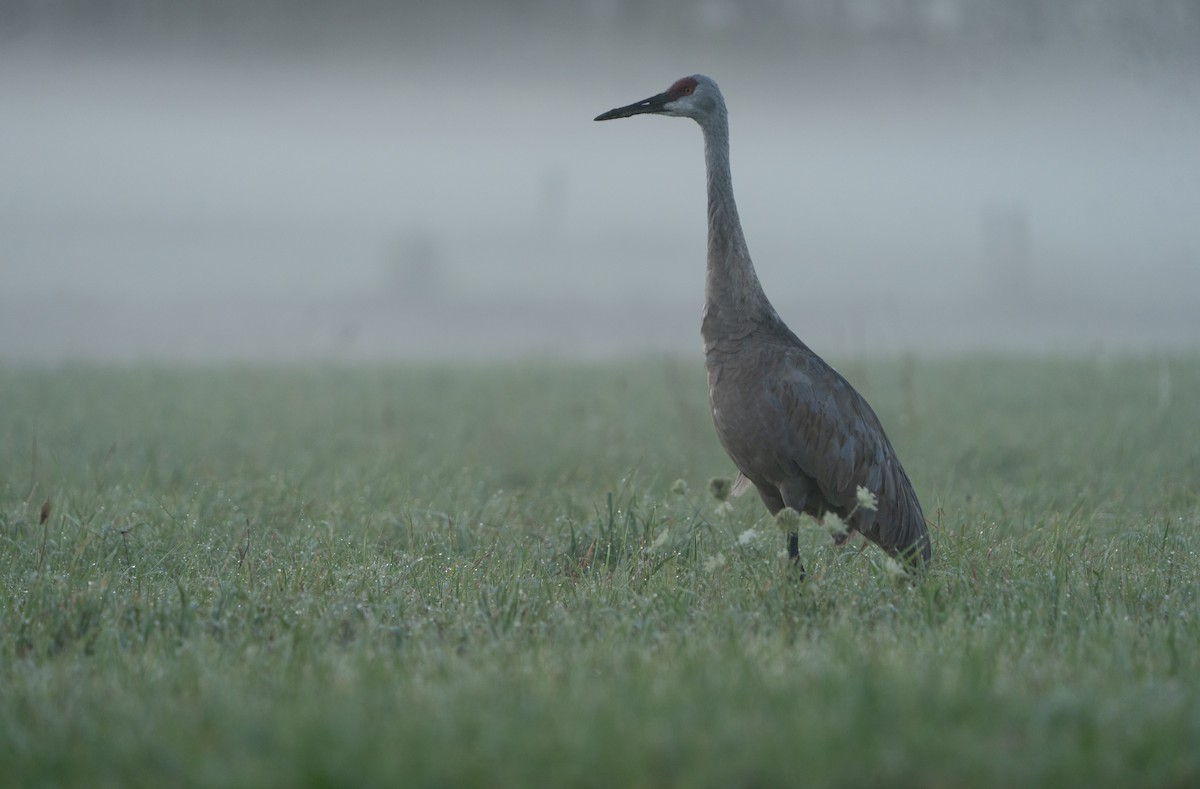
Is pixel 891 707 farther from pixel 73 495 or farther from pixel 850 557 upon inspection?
pixel 73 495

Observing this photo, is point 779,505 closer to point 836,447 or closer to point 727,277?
point 836,447

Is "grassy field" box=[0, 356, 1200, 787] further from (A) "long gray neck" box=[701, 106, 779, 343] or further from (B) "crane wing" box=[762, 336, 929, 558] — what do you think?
(A) "long gray neck" box=[701, 106, 779, 343]

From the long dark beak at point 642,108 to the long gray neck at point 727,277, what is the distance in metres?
0.41

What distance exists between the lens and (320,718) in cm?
297

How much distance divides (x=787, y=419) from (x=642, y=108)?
1748 millimetres

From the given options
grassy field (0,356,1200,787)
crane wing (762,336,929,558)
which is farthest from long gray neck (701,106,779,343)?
grassy field (0,356,1200,787)

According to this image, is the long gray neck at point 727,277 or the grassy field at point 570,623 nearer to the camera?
the grassy field at point 570,623

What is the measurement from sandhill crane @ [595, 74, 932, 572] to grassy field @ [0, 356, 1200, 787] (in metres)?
0.27

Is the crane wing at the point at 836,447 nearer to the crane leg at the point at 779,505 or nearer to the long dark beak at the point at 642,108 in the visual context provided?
the crane leg at the point at 779,505

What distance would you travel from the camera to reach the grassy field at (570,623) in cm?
277

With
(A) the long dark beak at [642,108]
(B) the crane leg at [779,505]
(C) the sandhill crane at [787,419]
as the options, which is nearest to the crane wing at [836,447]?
(C) the sandhill crane at [787,419]

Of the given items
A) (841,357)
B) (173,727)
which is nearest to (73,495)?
(173,727)

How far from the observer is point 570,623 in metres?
4.12

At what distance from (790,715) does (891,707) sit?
0.27m
